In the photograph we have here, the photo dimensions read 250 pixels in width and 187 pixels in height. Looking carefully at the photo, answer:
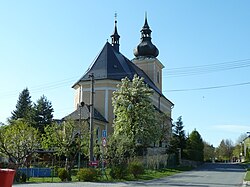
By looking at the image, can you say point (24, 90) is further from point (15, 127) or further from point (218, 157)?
point (218, 157)

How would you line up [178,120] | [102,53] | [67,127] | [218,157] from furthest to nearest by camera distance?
1. [218,157]
2. [178,120]
3. [102,53]
4. [67,127]

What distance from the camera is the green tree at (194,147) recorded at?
64681 mm

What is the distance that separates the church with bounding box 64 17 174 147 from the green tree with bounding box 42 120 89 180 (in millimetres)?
12102

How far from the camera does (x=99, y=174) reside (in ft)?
84.6

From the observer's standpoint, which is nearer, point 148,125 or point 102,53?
point 148,125

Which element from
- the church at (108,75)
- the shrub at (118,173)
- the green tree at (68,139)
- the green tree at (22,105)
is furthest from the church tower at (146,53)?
the shrub at (118,173)

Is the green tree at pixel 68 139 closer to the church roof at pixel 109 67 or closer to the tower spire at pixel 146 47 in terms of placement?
the church roof at pixel 109 67

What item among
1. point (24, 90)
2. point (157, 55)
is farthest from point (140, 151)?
point (24, 90)

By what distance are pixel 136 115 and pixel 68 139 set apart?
1549cm

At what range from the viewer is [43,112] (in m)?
62.4

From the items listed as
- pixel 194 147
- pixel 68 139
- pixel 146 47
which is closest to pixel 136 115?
pixel 68 139

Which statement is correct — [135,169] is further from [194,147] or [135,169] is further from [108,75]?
[194,147]

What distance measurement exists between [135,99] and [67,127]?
1613cm

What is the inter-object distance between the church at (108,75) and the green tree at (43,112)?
719 cm
